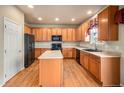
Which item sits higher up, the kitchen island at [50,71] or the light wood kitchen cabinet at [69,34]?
the light wood kitchen cabinet at [69,34]

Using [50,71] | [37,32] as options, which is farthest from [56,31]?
[50,71]

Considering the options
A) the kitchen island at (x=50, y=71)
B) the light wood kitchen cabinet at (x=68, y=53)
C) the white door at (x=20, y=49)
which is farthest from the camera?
the light wood kitchen cabinet at (x=68, y=53)

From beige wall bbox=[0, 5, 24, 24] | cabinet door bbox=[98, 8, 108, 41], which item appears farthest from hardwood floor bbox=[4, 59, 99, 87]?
beige wall bbox=[0, 5, 24, 24]

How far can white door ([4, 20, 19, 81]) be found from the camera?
4570 millimetres

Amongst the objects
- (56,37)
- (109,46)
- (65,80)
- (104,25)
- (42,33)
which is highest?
(42,33)

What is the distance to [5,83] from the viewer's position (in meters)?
4.38

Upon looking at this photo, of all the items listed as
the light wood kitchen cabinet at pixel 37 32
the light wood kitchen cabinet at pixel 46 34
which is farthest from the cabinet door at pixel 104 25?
the light wood kitchen cabinet at pixel 37 32

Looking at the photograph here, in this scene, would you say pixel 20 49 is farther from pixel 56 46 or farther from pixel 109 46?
pixel 56 46

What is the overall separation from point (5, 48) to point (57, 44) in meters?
5.95

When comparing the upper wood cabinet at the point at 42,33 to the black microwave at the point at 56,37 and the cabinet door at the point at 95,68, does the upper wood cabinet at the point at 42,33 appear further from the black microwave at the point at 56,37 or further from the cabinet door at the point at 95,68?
the cabinet door at the point at 95,68

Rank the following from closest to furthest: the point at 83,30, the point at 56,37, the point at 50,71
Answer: the point at 50,71, the point at 83,30, the point at 56,37

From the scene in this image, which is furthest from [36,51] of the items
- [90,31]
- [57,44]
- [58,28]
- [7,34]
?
[7,34]

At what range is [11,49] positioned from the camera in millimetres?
5102

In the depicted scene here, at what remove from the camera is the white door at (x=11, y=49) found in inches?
180
